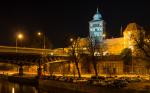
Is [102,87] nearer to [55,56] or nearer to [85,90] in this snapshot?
[85,90]

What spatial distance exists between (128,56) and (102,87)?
59.4m

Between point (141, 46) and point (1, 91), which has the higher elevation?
point (141, 46)

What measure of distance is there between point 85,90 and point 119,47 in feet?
368

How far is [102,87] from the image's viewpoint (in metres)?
61.6

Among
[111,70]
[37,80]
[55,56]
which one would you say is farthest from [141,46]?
[55,56]

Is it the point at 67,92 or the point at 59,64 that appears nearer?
the point at 67,92

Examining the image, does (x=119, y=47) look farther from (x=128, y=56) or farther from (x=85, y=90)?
(x=85, y=90)

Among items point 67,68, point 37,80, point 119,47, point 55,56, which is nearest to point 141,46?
point 37,80

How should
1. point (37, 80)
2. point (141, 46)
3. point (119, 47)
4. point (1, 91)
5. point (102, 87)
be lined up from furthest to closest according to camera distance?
1. point (119, 47)
2. point (37, 80)
3. point (1, 91)
4. point (141, 46)
5. point (102, 87)

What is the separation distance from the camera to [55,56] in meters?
120

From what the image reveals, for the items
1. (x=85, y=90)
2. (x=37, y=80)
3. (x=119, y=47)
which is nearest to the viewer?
(x=85, y=90)

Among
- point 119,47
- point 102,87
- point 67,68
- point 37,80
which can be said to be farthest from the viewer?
point 119,47

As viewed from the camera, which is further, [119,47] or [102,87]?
[119,47]

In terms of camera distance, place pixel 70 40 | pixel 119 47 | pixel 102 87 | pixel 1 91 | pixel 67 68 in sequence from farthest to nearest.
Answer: pixel 119 47 → pixel 67 68 → pixel 70 40 → pixel 1 91 → pixel 102 87
